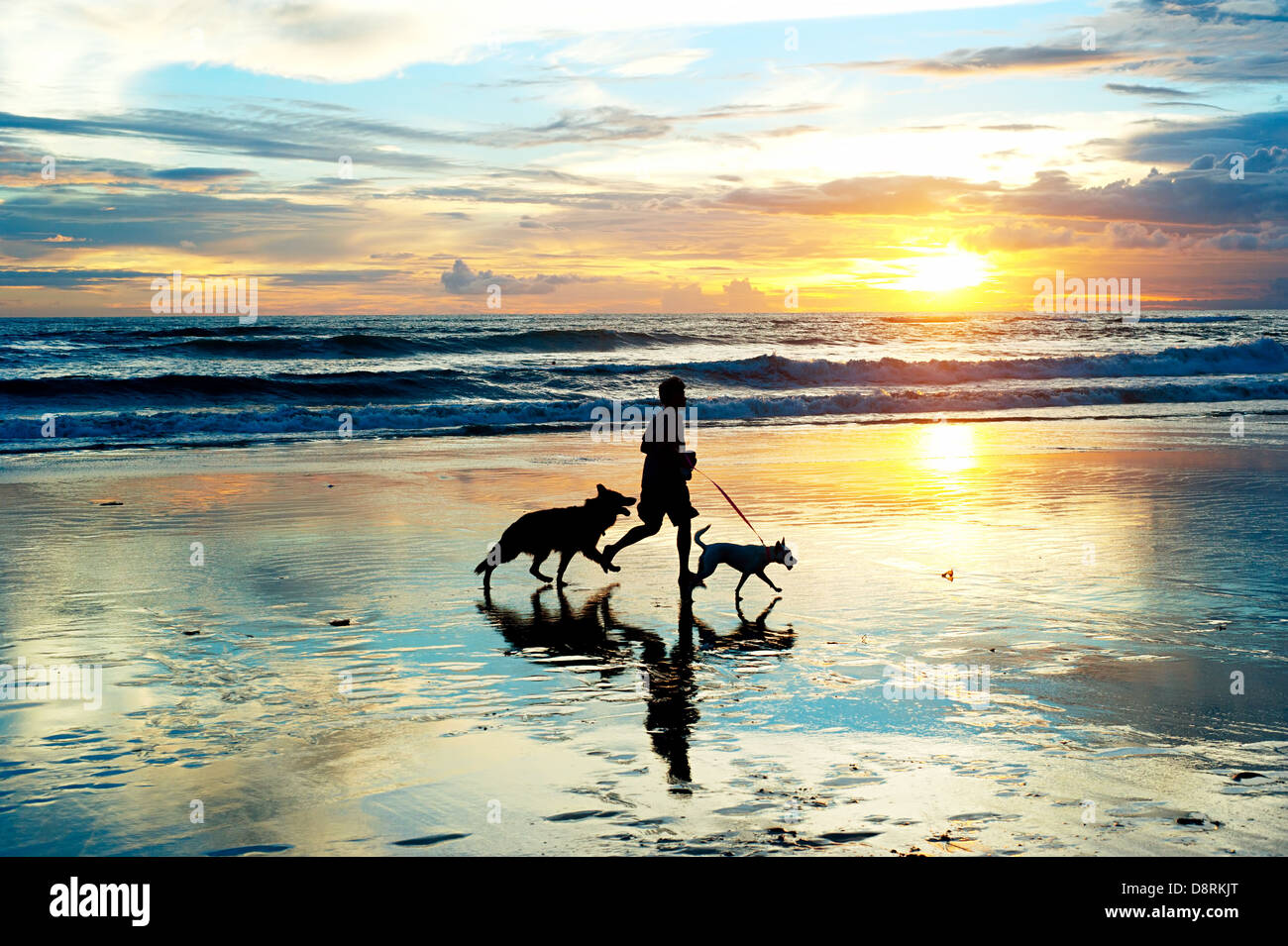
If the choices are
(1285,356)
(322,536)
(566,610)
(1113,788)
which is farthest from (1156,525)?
(1285,356)

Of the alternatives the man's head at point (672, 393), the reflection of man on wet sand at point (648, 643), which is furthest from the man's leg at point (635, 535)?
the man's head at point (672, 393)

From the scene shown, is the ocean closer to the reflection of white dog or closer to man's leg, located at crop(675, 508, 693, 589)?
Answer: man's leg, located at crop(675, 508, 693, 589)

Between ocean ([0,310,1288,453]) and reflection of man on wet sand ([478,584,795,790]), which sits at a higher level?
ocean ([0,310,1288,453])

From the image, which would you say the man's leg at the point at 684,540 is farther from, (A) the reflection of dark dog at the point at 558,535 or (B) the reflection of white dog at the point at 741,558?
(A) the reflection of dark dog at the point at 558,535

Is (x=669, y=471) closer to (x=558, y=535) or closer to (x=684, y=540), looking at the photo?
(x=684, y=540)

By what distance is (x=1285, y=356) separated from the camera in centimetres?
4484

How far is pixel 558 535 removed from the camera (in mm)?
8633

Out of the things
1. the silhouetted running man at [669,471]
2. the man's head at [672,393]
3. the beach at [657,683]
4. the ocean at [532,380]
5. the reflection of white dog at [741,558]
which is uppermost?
the ocean at [532,380]

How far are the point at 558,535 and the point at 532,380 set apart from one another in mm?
27756

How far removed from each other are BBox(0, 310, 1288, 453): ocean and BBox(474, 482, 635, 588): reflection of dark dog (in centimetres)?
1412

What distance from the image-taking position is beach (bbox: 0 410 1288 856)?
4.12 m

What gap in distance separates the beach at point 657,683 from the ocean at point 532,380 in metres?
13.1

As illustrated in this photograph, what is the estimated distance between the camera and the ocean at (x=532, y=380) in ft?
84.9

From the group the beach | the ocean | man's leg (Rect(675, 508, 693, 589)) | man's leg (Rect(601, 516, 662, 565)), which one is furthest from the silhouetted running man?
the ocean
